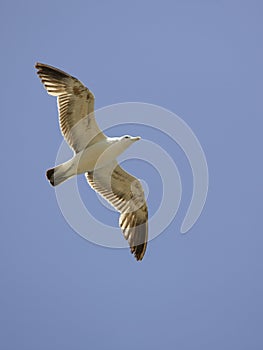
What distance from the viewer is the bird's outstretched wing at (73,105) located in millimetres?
18062

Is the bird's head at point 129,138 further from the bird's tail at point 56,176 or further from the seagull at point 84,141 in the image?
the bird's tail at point 56,176

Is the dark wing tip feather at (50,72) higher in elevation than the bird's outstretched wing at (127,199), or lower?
higher

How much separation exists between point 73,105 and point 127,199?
2.40m

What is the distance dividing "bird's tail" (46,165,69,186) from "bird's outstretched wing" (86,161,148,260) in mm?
1082

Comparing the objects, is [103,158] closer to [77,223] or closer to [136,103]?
[77,223]

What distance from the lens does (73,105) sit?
18188 millimetres

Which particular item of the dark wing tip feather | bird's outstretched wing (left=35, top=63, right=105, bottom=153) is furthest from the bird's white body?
the dark wing tip feather

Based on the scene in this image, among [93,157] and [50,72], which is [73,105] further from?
[93,157]

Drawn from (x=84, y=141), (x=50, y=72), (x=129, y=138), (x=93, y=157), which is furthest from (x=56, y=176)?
(x=50, y=72)

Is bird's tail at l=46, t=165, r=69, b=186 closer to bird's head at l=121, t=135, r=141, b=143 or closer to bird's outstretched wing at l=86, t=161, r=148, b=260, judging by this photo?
bird's outstretched wing at l=86, t=161, r=148, b=260

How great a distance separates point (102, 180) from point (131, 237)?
1250mm

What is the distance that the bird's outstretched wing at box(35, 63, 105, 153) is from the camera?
59.3 feet

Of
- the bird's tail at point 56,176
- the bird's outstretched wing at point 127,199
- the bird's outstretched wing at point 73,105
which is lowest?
the bird's tail at point 56,176

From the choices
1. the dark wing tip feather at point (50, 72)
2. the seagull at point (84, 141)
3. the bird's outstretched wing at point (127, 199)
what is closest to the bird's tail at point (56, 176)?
the seagull at point (84, 141)
